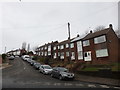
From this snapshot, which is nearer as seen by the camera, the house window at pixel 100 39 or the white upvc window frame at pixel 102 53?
the white upvc window frame at pixel 102 53

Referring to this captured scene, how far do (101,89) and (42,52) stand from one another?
242 ft

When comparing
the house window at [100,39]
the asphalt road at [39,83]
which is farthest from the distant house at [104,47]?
the asphalt road at [39,83]

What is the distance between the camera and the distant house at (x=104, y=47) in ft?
103

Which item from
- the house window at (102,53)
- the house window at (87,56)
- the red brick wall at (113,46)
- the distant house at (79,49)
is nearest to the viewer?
the red brick wall at (113,46)

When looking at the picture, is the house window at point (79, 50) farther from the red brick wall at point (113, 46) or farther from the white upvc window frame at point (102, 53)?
the red brick wall at point (113, 46)

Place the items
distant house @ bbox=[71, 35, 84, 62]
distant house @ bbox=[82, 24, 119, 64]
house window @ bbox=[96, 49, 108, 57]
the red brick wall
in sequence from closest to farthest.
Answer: distant house @ bbox=[82, 24, 119, 64]
the red brick wall
house window @ bbox=[96, 49, 108, 57]
distant house @ bbox=[71, 35, 84, 62]

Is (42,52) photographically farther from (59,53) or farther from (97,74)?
(97,74)

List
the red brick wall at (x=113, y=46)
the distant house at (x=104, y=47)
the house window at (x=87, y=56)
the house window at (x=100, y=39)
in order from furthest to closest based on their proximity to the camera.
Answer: the house window at (x=87, y=56) → the house window at (x=100, y=39) → the red brick wall at (x=113, y=46) → the distant house at (x=104, y=47)

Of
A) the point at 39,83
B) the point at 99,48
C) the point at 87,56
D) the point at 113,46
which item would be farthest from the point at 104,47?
the point at 39,83

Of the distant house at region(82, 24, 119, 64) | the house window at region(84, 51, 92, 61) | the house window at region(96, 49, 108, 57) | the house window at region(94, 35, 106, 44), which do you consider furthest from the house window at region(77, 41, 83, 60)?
the house window at region(96, 49, 108, 57)

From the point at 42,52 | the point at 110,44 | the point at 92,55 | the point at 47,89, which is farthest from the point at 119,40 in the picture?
the point at 42,52

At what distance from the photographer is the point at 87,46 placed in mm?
37906

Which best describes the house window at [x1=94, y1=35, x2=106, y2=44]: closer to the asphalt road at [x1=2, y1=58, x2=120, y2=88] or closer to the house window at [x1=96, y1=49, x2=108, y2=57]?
the house window at [x1=96, y1=49, x2=108, y2=57]

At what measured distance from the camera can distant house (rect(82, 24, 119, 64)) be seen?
31250 mm
